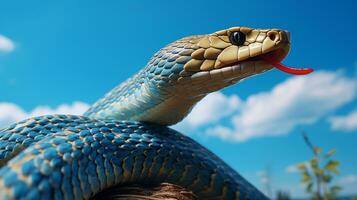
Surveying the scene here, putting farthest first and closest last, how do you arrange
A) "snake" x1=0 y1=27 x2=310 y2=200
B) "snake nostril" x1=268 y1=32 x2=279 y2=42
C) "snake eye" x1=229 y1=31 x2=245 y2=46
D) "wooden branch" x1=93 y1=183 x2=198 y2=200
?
1. "snake eye" x1=229 y1=31 x2=245 y2=46
2. "snake nostril" x1=268 y1=32 x2=279 y2=42
3. "wooden branch" x1=93 y1=183 x2=198 y2=200
4. "snake" x1=0 y1=27 x2=310 y2=200

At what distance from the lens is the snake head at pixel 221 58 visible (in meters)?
3.78

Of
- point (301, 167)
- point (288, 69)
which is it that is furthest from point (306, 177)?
point (288, 69)

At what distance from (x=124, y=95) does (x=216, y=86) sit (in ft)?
3.45

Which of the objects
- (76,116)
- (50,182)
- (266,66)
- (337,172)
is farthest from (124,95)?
(337,172)

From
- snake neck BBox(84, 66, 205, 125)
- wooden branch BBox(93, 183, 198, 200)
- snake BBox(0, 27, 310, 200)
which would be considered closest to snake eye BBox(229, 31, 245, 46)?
snake BBox(0, 27, 310, 200)

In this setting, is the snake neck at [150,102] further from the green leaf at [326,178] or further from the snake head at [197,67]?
the green leaf at [326,178]

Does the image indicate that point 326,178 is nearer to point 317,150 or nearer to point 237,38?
point 317,150

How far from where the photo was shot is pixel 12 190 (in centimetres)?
247

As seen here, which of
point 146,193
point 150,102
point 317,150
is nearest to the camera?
point 146,193

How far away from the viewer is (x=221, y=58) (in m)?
3.87

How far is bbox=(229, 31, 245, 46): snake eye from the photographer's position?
155 inches

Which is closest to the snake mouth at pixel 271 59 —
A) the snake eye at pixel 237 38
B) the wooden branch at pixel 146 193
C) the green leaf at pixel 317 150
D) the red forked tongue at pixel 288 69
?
the red forked tongue at pixel 288 69

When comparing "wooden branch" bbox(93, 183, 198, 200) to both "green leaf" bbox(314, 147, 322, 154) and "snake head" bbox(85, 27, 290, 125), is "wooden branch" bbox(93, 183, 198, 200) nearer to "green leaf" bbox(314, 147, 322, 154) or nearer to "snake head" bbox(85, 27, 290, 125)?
"snake head" bbox(85, 27, 290, 125)

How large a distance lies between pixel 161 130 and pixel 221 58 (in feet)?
2.60
